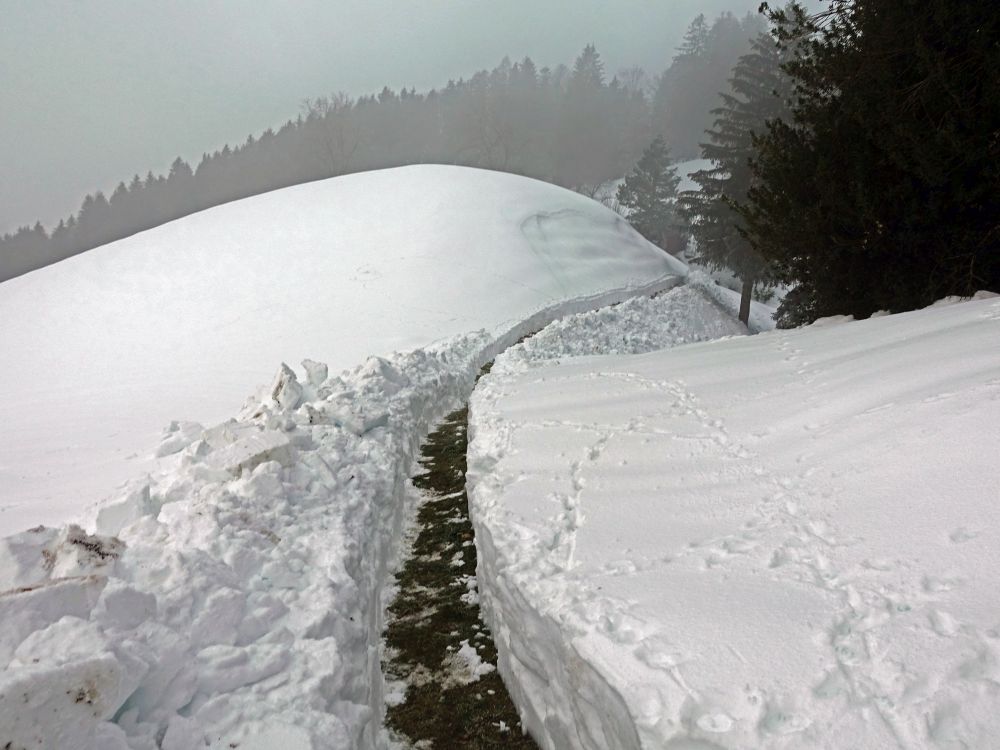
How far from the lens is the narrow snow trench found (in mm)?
3768

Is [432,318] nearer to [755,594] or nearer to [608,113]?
[755,594]

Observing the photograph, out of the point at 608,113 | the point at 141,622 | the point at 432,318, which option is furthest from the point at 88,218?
the point at 141,622

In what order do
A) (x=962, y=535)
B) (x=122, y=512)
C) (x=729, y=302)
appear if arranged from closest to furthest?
(x=962, y=535) → (x=122, y=512) → (x=729, y=302)

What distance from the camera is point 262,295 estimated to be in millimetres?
23438

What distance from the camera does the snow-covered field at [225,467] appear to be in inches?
110

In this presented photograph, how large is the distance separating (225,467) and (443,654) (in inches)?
107

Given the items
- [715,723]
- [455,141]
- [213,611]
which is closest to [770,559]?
[715,723]

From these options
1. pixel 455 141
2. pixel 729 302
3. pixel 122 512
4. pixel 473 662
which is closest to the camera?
pixel 473 662

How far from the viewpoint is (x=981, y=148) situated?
24.7 feet

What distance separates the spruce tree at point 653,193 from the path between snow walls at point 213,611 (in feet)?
149

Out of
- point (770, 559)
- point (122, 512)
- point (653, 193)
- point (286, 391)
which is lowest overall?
point (770, 559)

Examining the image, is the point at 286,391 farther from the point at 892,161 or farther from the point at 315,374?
the point at 892,161

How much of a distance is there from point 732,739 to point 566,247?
92.7ft

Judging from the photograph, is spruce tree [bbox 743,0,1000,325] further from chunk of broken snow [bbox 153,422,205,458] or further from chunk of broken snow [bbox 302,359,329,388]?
chunk of broken snow [bbox 153,422,205,458]
